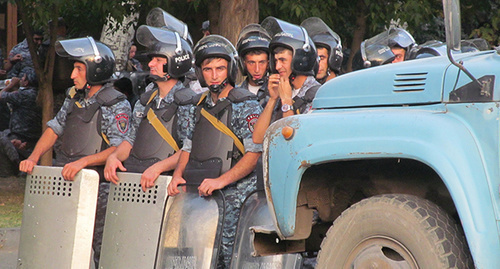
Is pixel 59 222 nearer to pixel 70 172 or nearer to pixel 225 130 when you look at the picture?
pixel 70 172

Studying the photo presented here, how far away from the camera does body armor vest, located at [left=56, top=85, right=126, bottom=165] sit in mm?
6906

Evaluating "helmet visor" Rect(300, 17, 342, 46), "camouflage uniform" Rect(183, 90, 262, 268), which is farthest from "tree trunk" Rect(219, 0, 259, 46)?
"camouflage uniform" Rect(183, 90, 262, 268)

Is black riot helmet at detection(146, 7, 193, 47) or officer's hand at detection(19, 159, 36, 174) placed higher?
black riot helmet at detection(146, 7, 193, 47)

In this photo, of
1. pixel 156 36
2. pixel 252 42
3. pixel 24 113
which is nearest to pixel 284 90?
pixel 252 42

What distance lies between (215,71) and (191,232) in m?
1.26

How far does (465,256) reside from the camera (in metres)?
3.70

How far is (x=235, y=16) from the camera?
973 cm

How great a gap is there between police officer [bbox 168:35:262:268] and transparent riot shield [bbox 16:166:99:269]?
666 millimetres

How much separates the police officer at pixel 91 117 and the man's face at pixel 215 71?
1005 millimetres

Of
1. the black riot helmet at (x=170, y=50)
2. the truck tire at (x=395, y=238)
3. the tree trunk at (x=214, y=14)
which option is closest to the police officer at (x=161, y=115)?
the black riot helmet at (x=170, y=50)

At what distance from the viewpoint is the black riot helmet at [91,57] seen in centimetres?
714

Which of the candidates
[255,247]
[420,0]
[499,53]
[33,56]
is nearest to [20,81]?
[33,56]

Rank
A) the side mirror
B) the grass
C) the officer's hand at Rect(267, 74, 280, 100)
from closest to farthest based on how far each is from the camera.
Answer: the side mirror, the officer's hand at Rect(267, 74, 280, 100), the grass

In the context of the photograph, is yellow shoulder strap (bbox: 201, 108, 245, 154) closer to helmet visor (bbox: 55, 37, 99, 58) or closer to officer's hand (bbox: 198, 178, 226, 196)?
officer's hand (bbox: 198, 178, 226, 196)
